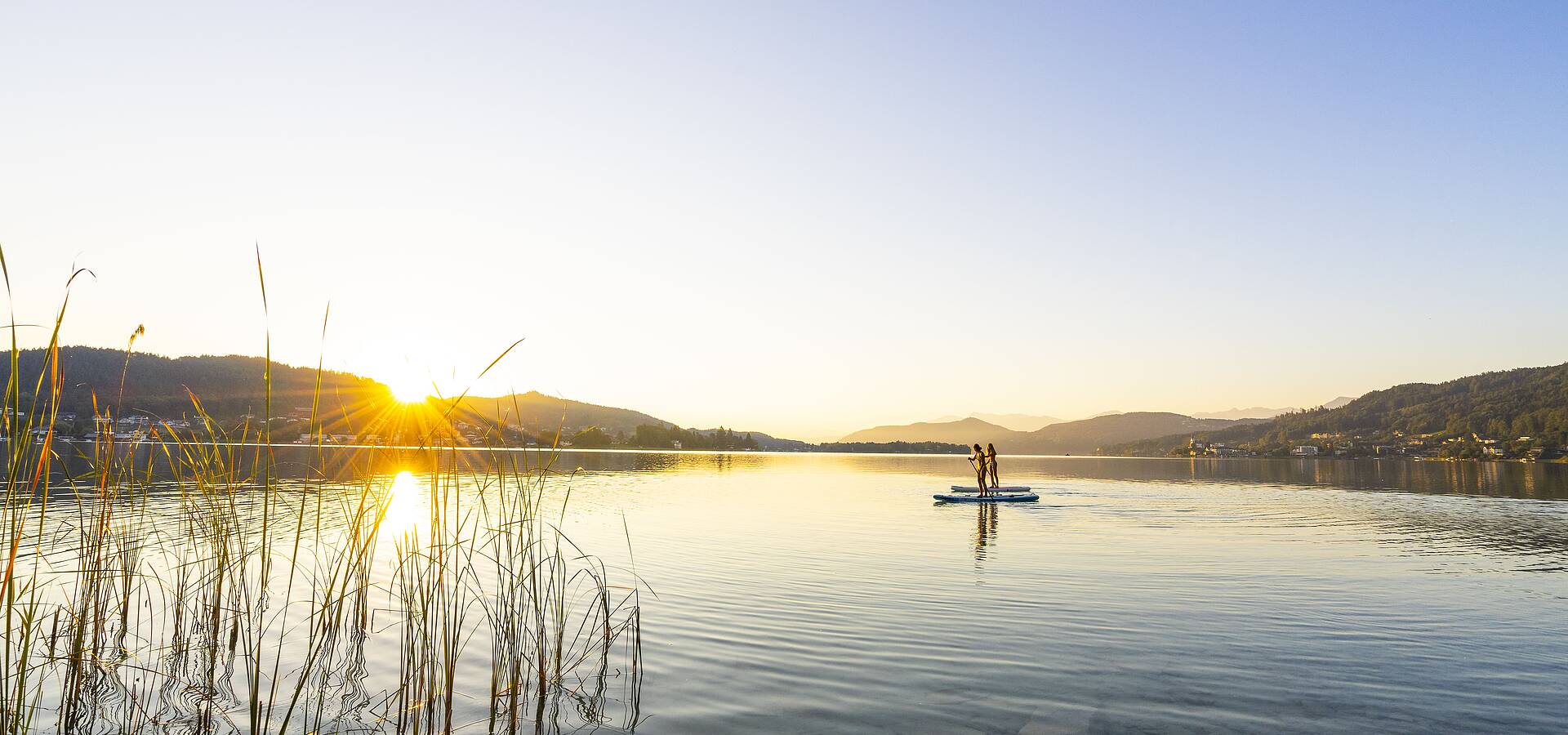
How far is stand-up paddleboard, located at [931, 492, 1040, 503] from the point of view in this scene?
3528 cm

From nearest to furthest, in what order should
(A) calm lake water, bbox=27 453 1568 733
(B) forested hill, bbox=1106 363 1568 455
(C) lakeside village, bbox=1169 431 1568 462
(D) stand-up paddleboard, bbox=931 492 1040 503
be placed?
(A) calm lake water, bbox=27 453 1568 733, (D) stand-up paddleboard, bbox=931 492 1040 503, (C) lakeside village, bbox=1169 431 1568 462, (B) forested hill, bbox=1106 363 1568 455

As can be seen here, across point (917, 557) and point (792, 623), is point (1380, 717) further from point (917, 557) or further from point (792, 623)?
Answer: point (917, 557)

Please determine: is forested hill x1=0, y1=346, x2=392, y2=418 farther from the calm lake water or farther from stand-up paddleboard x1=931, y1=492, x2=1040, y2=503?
the calm lake water

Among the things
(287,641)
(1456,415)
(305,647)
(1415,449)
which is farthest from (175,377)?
(1456,415)

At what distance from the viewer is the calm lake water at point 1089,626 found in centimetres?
742

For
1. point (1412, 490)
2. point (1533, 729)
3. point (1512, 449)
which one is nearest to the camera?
point (1533, 729)

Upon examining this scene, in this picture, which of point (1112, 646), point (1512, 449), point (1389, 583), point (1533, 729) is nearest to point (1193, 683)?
point (1112, 646)

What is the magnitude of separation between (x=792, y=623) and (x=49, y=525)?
18398 mm

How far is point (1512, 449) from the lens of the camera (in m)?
118

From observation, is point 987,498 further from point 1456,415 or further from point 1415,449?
point 1456,415

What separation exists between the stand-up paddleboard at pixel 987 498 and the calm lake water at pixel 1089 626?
9544 millimetres

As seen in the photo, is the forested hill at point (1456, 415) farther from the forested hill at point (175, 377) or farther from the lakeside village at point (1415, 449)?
the forested hill at point (175, 377)

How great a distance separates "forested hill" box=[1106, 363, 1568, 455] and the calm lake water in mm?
131859

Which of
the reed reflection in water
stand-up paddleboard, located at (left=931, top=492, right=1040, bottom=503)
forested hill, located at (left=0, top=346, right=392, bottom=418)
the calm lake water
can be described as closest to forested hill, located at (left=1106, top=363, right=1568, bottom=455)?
stand-up paddleboard, located at (left=931, top=492, right=1040, bottom=503)
